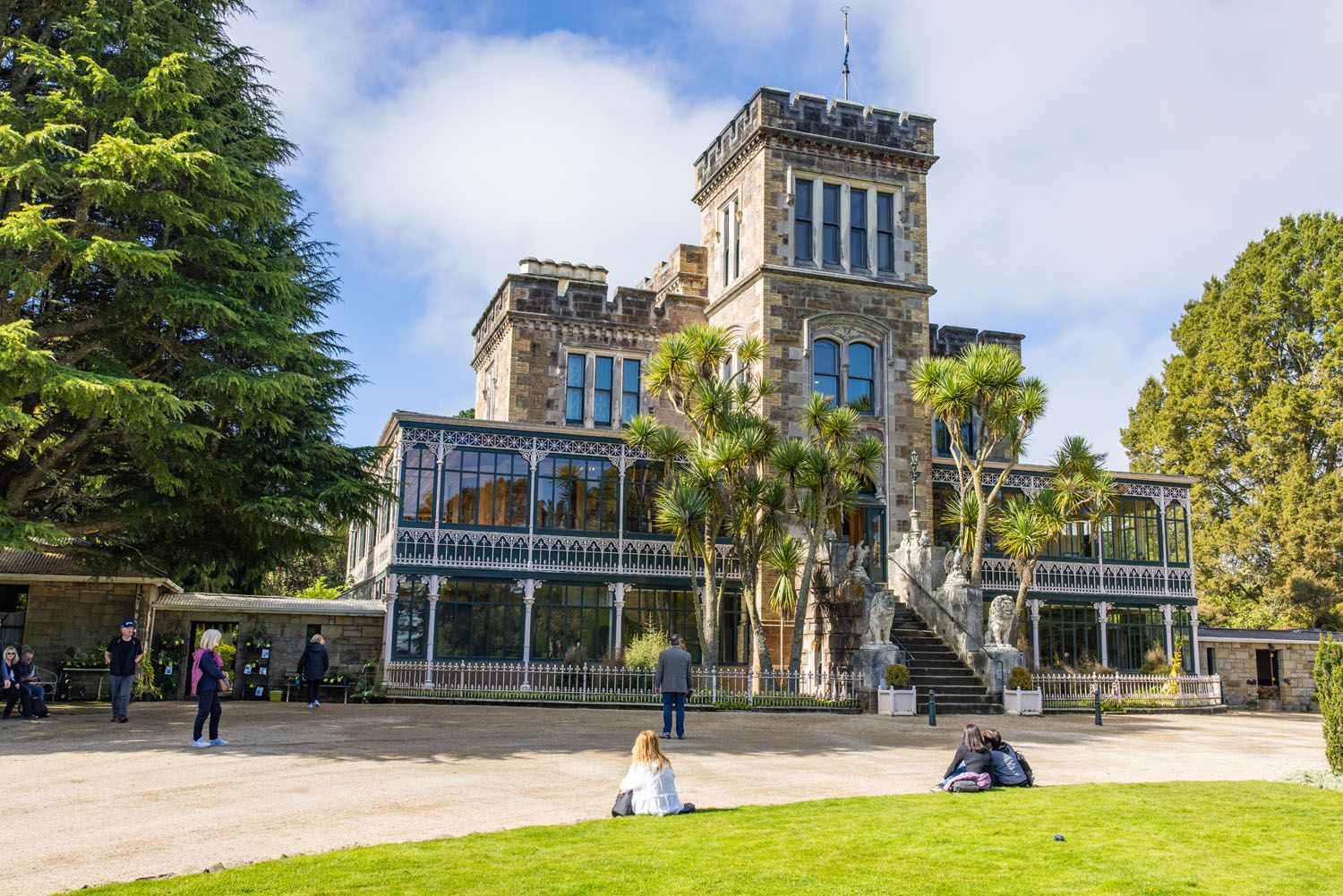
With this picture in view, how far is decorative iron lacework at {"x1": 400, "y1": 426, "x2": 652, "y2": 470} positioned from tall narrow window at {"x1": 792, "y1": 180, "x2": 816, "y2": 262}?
6.97 m

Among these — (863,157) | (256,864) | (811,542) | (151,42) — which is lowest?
(256,864)

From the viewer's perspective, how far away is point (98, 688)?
77.2 ft

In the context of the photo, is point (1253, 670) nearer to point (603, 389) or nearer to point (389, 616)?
point (603, 389)

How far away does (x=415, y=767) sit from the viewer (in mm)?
13234

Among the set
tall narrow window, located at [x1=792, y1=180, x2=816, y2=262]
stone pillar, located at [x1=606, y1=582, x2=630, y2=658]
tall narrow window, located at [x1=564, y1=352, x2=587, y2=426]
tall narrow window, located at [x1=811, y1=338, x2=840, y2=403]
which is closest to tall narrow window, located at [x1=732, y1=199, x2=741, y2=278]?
tall narrow window, located at [x1=792, y1=180, x2=816, y2=262]

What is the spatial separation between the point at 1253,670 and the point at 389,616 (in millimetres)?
24488

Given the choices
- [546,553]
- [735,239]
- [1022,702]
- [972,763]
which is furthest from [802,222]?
[972,763]

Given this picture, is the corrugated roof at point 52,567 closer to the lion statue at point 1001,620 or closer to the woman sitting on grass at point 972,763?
the woman sitting on grass at point 972,763

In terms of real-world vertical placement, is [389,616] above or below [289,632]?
above

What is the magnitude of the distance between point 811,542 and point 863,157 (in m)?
11.7

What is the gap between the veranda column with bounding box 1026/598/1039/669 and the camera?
102 ft


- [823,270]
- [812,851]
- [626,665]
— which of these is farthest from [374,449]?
[812,851]

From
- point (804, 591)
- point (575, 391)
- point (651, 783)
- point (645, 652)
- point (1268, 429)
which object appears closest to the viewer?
point (651, 783)

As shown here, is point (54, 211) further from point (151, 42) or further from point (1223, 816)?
point (1223, 816)
